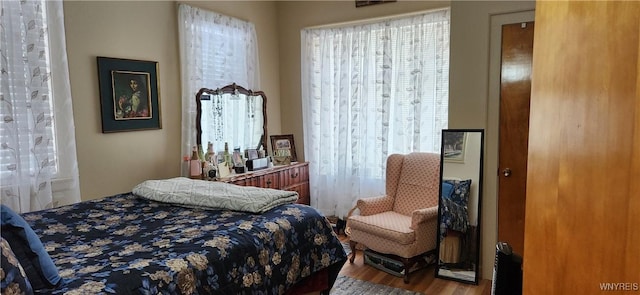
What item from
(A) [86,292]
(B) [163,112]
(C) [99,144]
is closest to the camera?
(A) [86,292]

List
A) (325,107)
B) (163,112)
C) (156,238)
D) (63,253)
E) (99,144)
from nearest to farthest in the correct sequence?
1. (63,253)
2. (156,238)
3. (99,144)
4. (163,112)
5. (325,107)

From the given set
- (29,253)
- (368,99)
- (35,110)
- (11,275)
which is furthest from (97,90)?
(368,99)

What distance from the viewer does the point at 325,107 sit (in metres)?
4.55

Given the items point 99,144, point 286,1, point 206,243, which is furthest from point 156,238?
point 286,1

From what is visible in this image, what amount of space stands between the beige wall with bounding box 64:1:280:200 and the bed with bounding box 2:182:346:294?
0.64 meters

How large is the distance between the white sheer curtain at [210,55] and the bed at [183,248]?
1264mm

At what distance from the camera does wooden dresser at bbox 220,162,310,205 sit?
3764 millimetres

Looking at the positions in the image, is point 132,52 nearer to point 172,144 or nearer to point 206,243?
point 172,144

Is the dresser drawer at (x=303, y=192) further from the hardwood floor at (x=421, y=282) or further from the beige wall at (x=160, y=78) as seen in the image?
the beige wall at (x=160, y=78)

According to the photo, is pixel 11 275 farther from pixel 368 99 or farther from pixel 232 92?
pixel 368 99

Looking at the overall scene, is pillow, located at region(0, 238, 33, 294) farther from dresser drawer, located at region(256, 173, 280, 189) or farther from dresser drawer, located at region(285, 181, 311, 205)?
dresser drawer, located at region(285, 181, 311, 205)

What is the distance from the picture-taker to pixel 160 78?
3.53 m

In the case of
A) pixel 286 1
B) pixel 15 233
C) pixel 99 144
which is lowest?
pixel 15 233

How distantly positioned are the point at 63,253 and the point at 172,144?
2057 mm
